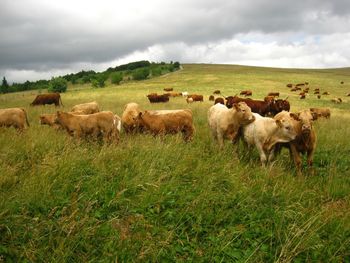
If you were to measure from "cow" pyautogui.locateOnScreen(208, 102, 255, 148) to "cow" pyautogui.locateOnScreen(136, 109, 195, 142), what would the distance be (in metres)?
0.92

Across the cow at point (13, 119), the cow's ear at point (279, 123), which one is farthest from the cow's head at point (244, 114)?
the cow at point (13, 119)

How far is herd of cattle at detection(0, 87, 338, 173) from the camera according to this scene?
27.8 feet

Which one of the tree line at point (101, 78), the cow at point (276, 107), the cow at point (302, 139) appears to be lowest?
the cow at point (276, 107)

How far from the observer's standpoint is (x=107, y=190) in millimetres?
5273

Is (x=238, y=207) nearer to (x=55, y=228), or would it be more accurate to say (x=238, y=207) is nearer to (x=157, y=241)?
(x=157, y=241)

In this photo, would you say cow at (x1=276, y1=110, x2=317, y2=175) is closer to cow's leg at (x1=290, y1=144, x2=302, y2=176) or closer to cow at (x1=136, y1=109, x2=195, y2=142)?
cow's leg at (x1=290, y1=144, x2=302, y2=176)

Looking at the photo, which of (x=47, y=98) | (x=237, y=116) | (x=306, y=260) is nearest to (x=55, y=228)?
(x=306, y=260)

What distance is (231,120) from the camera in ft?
33.7

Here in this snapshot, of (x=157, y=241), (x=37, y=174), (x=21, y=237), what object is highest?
(x=37, y=174)

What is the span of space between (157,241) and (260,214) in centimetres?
170

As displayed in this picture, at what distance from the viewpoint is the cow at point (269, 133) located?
8547mm

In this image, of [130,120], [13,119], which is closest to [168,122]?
[130,120]

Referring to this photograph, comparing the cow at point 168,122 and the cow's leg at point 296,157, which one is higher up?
the cow at point 168,122

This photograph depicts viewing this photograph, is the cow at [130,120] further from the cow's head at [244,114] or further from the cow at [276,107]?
the cow at [276,107]
